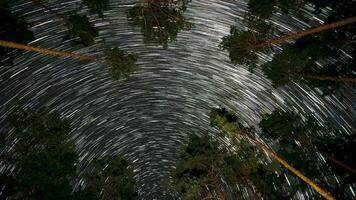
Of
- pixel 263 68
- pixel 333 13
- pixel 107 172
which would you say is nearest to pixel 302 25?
pixel 333 13

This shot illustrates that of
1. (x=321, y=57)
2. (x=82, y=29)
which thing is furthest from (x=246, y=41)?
(x=82, y=29)

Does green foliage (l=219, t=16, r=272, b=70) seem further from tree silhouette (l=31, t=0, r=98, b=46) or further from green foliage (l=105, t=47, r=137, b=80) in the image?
tree silhouette (l=31, t=0, r=98, b=46)

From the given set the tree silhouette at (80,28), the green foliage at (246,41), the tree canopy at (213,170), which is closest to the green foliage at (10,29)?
the tree silhouette at (80,28)

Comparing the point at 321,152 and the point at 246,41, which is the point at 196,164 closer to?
the point at 321,152

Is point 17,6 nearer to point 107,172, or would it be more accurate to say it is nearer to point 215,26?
point 215,26

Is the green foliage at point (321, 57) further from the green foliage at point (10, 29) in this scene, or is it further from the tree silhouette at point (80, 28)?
the green foliage at point (10, 29)
